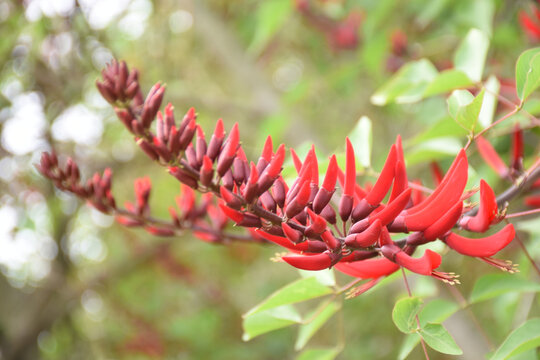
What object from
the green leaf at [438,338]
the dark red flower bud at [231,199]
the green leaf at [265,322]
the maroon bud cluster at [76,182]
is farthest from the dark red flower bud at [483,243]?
the maroon bud cluster at [76,182]

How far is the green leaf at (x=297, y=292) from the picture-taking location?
0.75m

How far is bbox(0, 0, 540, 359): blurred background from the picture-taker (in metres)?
1.74

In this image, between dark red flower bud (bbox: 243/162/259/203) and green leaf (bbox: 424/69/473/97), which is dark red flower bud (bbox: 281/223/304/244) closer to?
dark red flower bud (bbox: 243/162/259/203)

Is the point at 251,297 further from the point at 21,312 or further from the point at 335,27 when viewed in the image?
the point at 335,27

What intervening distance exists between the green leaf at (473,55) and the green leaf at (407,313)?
0.47 m

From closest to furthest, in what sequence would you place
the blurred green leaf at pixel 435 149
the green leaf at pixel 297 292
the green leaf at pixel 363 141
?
the green leaf at pixel 297 292 → the green leaf at pixel 363 141 → the blurred green leaf at pixel 435 149

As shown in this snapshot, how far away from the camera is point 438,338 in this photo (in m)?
0.63

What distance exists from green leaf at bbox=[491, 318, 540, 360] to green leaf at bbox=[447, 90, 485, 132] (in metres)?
0.27

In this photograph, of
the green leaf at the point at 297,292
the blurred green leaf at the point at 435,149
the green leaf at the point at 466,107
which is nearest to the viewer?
the green leaf at the point at 466,107

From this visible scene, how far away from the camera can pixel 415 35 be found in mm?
2393

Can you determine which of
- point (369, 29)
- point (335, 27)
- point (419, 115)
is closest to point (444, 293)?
point (419, 115)

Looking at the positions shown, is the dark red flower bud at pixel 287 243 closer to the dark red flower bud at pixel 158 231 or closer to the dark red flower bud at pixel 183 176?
the dark red flower bud at pixel 183 176

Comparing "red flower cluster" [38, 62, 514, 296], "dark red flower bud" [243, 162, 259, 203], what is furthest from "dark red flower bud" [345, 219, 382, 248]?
"dark red flower bud" [243, 162, 259, 203]

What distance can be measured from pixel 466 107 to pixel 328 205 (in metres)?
0.22
